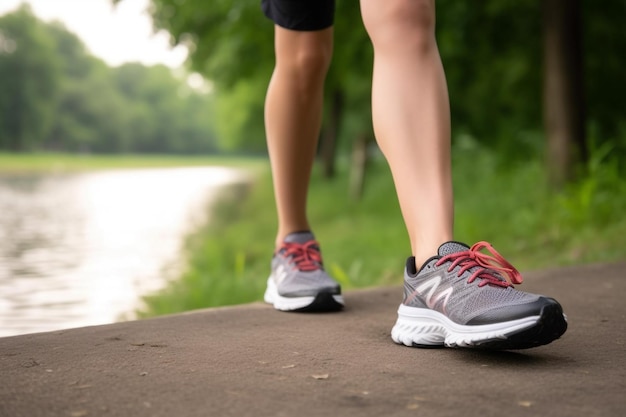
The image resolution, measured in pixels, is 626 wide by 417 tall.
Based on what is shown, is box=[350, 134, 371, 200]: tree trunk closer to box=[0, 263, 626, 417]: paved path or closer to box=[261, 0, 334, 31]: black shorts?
box=[261, 0, 334, 31]: black shorts

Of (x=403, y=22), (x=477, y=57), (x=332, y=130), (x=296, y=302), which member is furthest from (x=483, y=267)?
(x=332, y=130)

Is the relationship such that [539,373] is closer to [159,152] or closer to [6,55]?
[6,55]

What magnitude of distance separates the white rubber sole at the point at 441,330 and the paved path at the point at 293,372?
38mm

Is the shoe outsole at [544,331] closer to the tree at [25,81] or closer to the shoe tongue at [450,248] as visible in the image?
the shoe tongue at [450,248]

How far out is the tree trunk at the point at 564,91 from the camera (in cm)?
700

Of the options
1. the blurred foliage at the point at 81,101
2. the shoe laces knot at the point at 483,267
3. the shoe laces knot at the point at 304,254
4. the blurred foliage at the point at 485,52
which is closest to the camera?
the shoe laces knot at the point at 483,267

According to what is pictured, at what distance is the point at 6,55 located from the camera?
56.1 metres

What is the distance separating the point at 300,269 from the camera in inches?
105

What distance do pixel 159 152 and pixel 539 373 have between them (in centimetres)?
9474

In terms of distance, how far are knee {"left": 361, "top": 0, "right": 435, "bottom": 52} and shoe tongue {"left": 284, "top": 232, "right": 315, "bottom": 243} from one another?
2.74 feet

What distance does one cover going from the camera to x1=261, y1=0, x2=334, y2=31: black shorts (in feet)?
8.61

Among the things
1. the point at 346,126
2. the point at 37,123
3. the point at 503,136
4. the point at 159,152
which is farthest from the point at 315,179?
the point at 159,152

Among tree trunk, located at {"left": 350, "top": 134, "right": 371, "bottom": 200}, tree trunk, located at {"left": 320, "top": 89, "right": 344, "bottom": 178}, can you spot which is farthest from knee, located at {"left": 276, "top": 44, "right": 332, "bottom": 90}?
tree trunk, located at {"left": 320, "top": 89, "right": 344, "bottom": 178}

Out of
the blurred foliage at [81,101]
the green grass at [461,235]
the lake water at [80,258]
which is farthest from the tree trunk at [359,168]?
the blurred foliage at [81,101]
